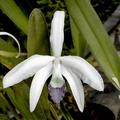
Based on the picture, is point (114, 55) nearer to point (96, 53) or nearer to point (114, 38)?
point (96, 53)

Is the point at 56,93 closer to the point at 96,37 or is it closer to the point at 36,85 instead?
the point at 36,85

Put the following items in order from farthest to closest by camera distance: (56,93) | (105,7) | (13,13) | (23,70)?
(105,7)
(13,13)
(56,93)
(23,70)

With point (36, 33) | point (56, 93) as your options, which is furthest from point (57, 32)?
point (56, 93)

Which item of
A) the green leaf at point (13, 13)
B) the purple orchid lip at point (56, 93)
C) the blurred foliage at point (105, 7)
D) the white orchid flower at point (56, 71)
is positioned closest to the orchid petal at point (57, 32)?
the white orchid flower at point (56, 71)

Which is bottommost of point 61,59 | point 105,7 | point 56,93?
point 105,7

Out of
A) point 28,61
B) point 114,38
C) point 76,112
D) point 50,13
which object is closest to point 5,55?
point 28,61

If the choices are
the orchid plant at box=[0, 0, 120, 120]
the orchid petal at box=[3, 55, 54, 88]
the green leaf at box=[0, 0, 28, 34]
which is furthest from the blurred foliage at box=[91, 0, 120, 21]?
the orchid petal at box=[3, 55, 54, 88]

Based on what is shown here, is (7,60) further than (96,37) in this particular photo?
Yes
